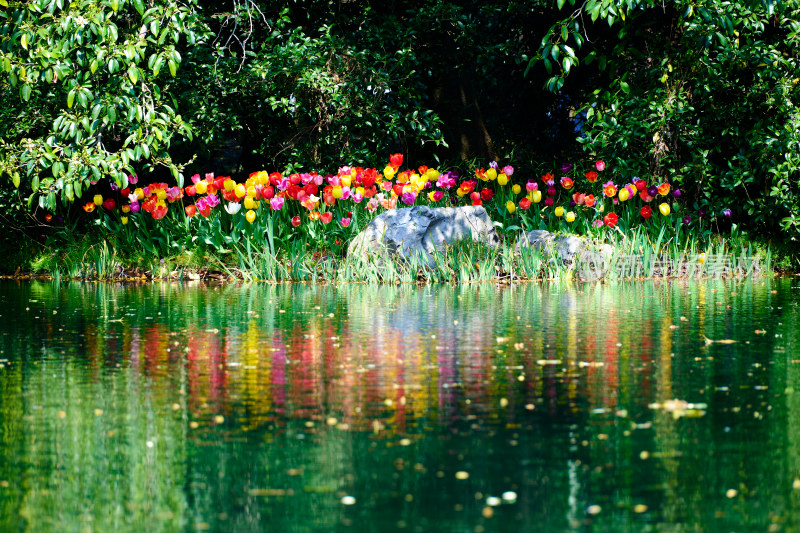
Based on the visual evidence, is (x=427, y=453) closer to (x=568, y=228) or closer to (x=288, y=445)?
(x=288, y=445)

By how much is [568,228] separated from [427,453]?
10.6 meters

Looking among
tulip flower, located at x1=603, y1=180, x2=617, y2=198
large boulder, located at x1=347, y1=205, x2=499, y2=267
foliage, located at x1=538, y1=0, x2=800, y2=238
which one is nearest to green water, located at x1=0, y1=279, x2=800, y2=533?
large boulder, located at x1=347, y1=205, x2=499, y2=267

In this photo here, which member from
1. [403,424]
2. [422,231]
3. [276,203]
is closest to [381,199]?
[422,231]

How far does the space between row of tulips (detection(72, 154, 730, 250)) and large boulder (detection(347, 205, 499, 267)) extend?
0.42 meters

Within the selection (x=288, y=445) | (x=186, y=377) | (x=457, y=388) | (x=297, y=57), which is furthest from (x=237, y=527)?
(x=297, y=57)

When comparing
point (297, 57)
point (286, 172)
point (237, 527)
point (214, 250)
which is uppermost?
point (297, 57)

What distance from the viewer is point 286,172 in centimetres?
1487

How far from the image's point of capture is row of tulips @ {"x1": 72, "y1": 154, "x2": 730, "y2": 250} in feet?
44.9

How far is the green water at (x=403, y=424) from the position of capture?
11.0ft

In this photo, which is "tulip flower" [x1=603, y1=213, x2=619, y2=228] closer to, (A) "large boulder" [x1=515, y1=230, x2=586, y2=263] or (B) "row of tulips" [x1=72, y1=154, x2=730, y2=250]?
(B) "row of tulips" [x1=72, y1=154, x2=730, y2=250]

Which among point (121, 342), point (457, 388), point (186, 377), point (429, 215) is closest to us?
point (457, 388)

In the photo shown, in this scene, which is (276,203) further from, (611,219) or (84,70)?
(611,219)

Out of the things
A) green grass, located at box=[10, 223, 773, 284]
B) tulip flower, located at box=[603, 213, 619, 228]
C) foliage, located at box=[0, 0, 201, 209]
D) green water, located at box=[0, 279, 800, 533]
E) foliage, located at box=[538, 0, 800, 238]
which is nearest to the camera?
green water, located at box=[0, 279, 800, 533]

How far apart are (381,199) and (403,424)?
9.62m
